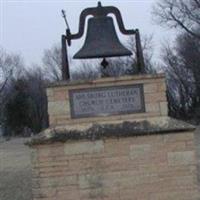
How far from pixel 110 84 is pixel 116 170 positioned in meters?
1.21

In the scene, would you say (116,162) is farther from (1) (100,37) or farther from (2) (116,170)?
(1) (100,37)

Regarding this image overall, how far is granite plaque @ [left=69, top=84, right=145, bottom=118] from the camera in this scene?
1030 centimetres

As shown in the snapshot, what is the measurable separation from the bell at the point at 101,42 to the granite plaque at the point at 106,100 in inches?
22.5

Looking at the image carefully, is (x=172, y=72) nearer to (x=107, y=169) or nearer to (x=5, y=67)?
(x=5, y=67)

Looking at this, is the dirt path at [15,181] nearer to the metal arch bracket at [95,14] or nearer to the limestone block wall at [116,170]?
the limestone block wall at [116,170]

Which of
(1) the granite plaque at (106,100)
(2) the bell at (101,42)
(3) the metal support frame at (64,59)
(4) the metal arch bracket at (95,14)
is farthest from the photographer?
(4) the metal arch bracket at (95,14)

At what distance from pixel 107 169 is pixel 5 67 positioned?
78296 mm

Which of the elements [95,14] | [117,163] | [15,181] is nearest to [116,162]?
[117,163]

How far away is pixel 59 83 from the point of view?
10.3 m

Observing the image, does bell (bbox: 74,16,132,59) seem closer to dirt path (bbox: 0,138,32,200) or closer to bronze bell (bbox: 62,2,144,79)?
bronze bell (bbox: 62,2,144,79)

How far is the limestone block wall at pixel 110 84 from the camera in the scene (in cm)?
1030

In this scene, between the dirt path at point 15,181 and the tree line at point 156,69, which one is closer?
the dirt path at point 15,181

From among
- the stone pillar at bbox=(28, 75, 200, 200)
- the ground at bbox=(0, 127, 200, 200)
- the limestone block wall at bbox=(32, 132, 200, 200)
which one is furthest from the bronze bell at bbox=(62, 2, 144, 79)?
the ground at bbox=(0, 127, 200, 200)

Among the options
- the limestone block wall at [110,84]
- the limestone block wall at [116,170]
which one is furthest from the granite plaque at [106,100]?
the limestone block wall at [116,170]
